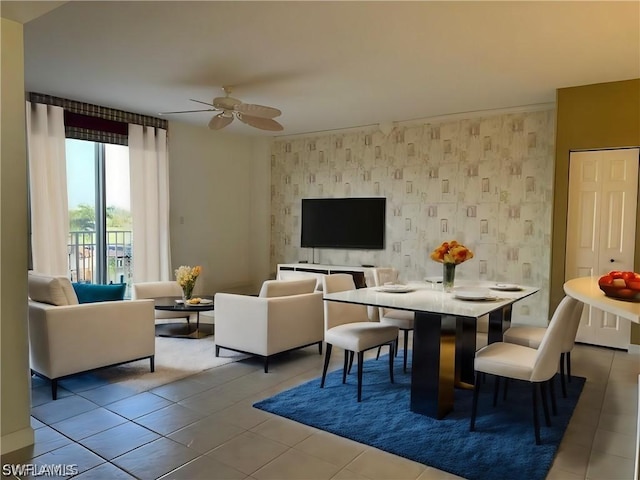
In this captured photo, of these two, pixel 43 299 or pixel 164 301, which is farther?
pixel 164 301

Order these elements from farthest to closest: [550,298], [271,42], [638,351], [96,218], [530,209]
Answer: [96,218]
[530,209]
[550,298]
[638,351]
[271,42]

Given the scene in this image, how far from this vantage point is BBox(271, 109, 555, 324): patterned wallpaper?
224 inches

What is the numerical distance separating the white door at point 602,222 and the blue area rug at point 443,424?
1263mm

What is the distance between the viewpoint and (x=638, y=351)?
454 cm

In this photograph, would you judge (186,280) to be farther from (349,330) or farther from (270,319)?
(349,330)

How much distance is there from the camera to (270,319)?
3.92 meters

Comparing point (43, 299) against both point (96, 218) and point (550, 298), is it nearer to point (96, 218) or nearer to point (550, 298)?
point (96, 218)

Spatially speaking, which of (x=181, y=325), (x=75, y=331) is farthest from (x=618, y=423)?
(x=181, y=325)

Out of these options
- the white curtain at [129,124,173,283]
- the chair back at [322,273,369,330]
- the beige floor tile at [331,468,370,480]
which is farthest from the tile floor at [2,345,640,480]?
the white curtain at [129,124,173,283]

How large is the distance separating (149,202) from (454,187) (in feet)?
13.8

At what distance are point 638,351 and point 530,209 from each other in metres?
1.97

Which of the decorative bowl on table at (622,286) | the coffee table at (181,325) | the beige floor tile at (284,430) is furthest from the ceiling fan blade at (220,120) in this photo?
the decorative bowl on table at (622,286)

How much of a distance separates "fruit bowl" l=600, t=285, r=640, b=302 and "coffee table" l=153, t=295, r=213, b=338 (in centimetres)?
354

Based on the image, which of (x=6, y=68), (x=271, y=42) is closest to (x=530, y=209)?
(x=271, y=42)
